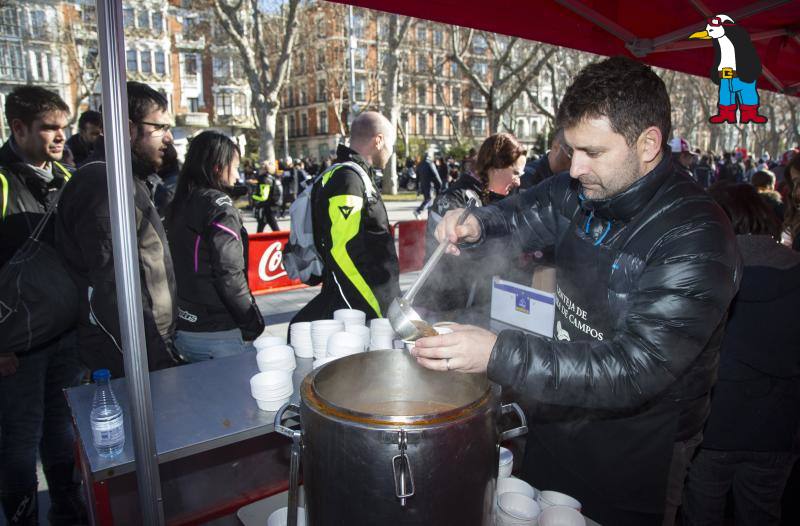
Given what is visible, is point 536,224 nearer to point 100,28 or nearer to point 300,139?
point 100,28

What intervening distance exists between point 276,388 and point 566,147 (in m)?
1.32

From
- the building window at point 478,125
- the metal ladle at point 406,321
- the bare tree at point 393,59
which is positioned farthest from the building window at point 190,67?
the metal ladle at point 406,321

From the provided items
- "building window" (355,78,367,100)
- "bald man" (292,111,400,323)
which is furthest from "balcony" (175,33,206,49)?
"bald man" (292,111,400,323)

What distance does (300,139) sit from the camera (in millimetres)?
58938

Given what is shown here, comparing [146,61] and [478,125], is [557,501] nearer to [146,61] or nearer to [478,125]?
[146,61]

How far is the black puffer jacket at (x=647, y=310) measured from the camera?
1.17 metres

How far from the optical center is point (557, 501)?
1.54 m

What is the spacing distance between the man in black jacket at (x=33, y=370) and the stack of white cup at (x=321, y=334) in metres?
1.29

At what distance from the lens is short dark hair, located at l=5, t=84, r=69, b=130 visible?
261 centimetres

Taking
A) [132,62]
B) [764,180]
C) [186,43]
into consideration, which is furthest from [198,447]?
[132,62]

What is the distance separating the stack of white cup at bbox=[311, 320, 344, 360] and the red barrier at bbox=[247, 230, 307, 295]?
5.02 meters

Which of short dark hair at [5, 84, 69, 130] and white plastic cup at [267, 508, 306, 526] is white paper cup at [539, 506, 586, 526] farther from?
short dark hair at [5, 84, 69, 130]

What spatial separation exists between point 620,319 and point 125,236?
1.26 metres

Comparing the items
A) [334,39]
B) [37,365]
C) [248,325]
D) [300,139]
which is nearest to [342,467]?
[248,325]
